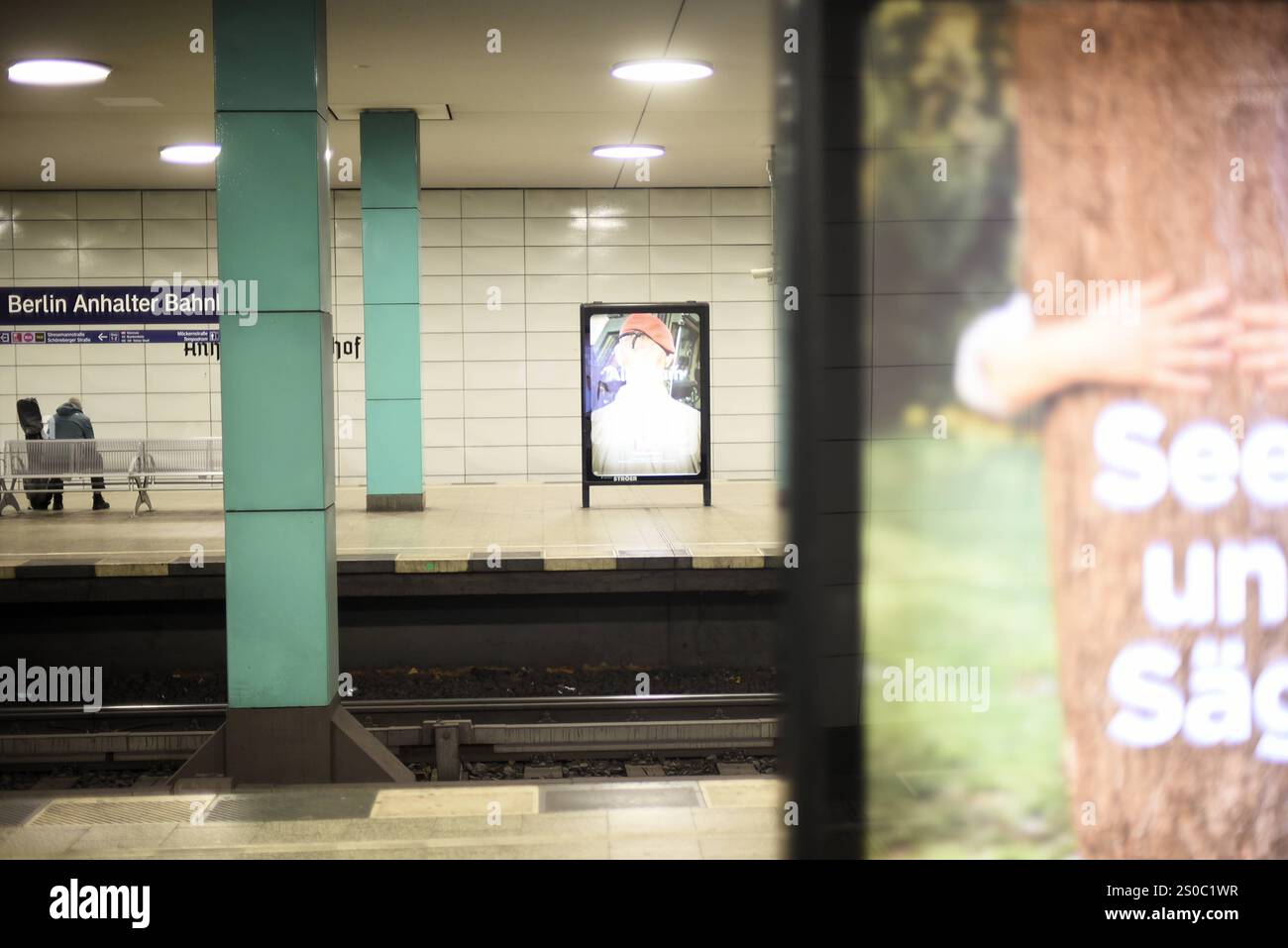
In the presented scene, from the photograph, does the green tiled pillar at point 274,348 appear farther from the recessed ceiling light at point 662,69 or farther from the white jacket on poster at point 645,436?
the white jacket on poster at point 645,436

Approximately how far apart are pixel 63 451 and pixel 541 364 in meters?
6.83

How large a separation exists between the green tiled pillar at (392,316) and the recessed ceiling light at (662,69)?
3.06 m

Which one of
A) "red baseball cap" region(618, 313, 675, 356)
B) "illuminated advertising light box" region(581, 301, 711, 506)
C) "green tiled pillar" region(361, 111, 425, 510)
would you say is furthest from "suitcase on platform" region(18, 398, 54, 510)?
"red baseball cap" region(618, 313, 675, 356)

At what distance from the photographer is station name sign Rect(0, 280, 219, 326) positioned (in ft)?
56.0

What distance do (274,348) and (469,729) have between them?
277cm

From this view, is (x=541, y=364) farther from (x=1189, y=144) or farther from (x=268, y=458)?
(x=1189, y=144)

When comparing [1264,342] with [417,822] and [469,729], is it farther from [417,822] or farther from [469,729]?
[469,729]

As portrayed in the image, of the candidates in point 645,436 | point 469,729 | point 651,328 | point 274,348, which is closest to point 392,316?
point 651,328

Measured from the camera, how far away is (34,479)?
556 inches

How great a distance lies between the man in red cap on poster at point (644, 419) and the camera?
1218 centimetres

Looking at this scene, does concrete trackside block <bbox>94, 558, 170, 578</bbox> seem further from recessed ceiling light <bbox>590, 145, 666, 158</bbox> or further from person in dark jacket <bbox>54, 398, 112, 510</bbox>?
recessed ceiling light <bbox>590, 145, 666, 158</bbox>

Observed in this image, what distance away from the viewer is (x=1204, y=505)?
190 cm
